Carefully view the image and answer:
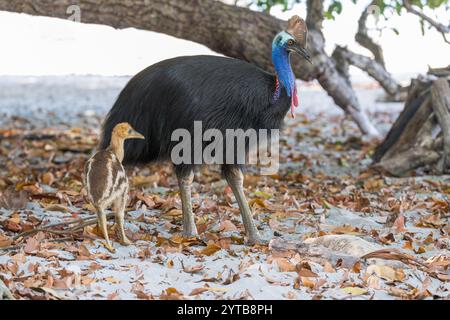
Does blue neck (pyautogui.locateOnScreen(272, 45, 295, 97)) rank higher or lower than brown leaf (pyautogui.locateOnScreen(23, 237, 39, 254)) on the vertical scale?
higher

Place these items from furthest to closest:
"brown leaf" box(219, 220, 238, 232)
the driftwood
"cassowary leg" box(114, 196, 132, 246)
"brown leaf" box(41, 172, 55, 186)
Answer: the driftwood, "brown leaf" box(41, 172, 55, 186), "brown leaf" box(219, 220, 238, 232), "cassowary leg" box(114, 196, 132, 246)

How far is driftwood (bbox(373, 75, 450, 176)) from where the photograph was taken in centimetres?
723

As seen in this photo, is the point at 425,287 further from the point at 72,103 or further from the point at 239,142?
the point at 72,103

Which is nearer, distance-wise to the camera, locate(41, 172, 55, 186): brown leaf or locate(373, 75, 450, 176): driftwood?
locate(41, 172, 55, 186): brown leaf

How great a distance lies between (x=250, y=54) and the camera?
756 cm

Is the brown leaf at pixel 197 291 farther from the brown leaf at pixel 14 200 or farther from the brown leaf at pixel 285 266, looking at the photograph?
the brown leaf at pixel 14 200

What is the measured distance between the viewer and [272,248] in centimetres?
428

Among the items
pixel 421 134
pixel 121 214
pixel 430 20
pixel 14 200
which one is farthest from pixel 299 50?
pixel 430 20

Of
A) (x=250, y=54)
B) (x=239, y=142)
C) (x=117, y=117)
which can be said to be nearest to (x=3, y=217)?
(x=117, y=117)

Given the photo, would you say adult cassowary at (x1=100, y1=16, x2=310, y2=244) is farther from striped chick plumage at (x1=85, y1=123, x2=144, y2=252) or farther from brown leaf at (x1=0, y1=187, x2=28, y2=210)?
brown leaf at (x1=0, y1=187, x2=28, y2=210)

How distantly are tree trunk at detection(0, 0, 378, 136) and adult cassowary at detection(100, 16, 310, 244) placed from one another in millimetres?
2570

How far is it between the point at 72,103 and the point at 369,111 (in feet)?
16.0

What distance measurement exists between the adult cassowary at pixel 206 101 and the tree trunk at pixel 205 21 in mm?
2570

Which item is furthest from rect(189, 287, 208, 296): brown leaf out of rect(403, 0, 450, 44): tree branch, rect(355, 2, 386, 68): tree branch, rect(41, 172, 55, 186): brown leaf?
rect(355, 2, 386, 68): tree branch
